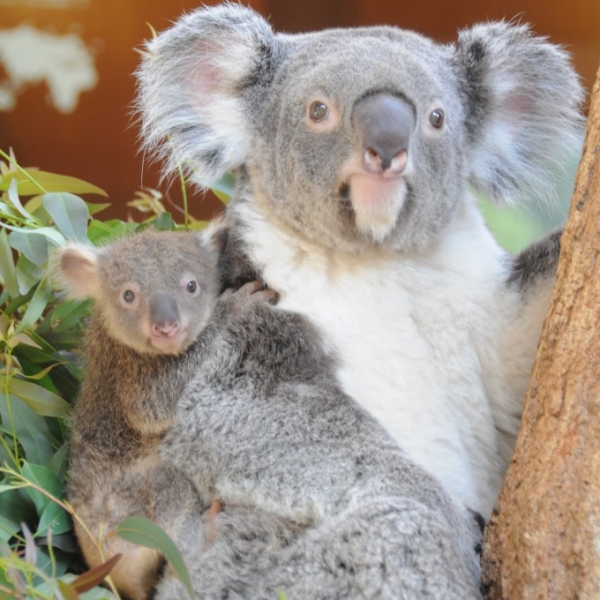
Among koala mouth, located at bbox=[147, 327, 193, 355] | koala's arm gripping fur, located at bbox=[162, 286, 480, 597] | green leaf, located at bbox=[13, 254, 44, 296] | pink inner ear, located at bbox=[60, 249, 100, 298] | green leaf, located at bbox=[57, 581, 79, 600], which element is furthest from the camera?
green leaf, located at bbox=[13, 254, 44, 296]

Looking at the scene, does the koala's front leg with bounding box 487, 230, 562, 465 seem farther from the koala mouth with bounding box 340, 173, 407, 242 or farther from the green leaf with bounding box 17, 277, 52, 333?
the green leaf with bounding box 17, 277, 52, 333

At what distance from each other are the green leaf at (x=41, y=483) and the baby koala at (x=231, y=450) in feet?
0.18

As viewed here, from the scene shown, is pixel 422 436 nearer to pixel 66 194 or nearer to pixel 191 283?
pixel 191 283

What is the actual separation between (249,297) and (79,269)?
0.47 metres

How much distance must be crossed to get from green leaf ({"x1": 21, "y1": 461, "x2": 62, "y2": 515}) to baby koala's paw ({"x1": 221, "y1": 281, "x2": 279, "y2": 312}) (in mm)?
612

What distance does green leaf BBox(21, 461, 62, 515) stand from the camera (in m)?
2.08

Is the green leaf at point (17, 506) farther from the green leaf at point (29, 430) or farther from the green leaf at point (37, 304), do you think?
the green leaf at point (37, 304)

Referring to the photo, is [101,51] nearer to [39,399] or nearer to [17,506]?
[39,399]

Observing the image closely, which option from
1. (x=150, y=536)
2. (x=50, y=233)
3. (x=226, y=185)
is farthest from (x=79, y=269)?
(x=150, y=536)

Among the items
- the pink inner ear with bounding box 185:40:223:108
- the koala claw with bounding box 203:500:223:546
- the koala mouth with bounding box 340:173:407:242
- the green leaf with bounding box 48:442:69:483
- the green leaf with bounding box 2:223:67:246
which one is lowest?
the green leaf with bounding box 48:442:69:483

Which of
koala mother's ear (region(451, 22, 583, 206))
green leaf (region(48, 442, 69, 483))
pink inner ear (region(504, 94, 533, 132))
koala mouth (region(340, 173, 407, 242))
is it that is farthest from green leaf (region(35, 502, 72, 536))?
pink inner ear (region(504, 94, 533, 132))

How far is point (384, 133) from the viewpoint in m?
1.84

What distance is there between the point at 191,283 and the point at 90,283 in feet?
0.98

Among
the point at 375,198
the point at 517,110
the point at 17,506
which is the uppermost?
the point at 517,110
